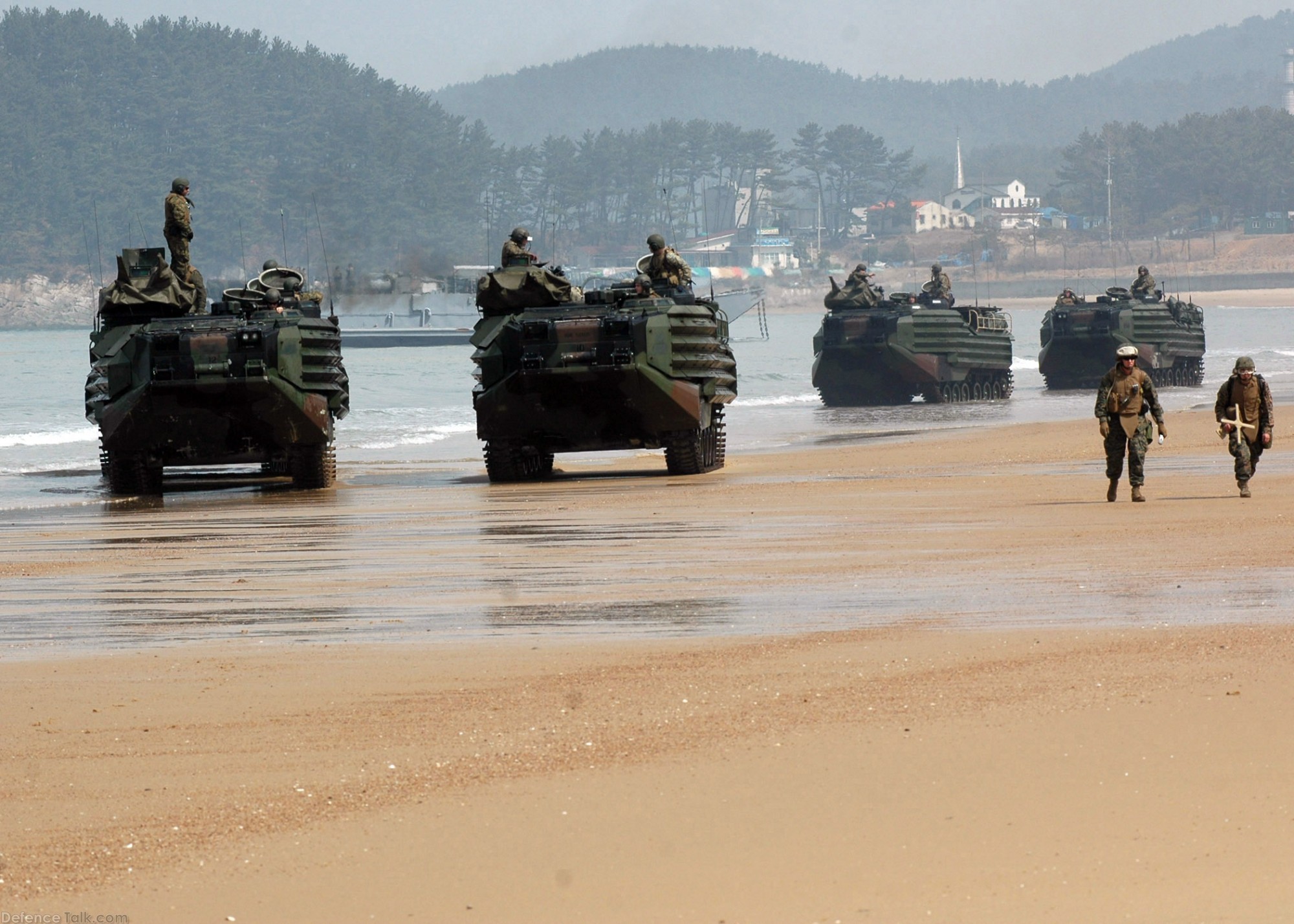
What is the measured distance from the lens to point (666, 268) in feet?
68.5

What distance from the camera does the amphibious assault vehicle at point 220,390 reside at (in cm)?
1823

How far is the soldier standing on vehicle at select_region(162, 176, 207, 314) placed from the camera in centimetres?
1977

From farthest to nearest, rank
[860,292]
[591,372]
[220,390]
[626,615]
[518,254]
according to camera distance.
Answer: [860,292] < [518,254] < [591,372] < [220,390] < [626,615]

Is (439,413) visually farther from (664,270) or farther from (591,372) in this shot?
(591,372)

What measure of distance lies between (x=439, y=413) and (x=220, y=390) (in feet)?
68.5

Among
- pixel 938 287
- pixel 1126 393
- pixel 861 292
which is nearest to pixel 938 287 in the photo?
pixel 938 287

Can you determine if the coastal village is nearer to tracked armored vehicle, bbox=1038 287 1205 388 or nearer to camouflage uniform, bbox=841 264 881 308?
camouflage uniform, bbox=841 264 881 308

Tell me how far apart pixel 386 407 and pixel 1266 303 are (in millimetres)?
107283

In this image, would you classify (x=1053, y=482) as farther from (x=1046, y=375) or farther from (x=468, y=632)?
(x=1046, y=375)

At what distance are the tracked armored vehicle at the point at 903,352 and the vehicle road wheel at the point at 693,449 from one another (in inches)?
613

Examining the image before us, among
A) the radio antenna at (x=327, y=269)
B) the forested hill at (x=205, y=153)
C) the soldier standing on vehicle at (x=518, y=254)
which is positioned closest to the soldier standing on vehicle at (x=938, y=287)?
the radio antenna at (x=327, y=269)

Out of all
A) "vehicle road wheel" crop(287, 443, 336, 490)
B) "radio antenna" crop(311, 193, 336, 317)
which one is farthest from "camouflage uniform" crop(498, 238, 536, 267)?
"vehicle road wheel" crop(287, 443, 336, 490)

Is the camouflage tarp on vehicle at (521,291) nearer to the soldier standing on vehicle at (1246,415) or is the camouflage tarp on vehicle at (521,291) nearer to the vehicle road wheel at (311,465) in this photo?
the vehicle road wheel at (311,465)

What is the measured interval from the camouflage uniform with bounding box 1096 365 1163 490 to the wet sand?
228 cm
